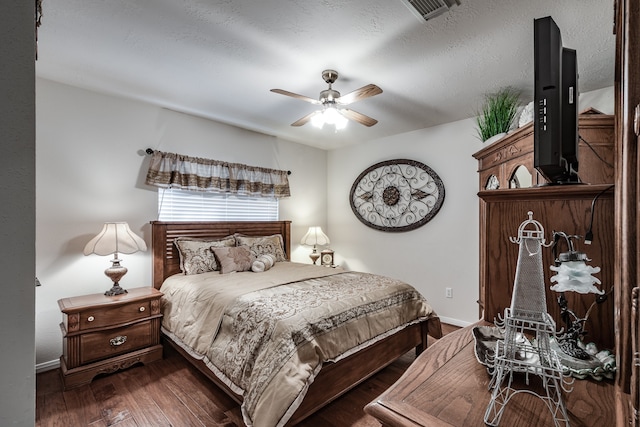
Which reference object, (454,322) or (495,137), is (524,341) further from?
(454,322)

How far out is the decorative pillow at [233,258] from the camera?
3.11 m

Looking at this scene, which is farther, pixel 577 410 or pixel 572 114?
pixel 572 114

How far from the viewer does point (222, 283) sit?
8.57 ft

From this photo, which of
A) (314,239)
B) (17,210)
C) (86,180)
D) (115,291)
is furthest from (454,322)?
(86,180)

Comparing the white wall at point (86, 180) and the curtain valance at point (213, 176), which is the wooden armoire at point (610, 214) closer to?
the curtain valance at point (213, 176)

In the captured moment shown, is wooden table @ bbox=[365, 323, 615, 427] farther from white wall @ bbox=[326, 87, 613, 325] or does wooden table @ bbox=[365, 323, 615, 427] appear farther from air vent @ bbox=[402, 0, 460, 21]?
white wall @ bbox=[326, 87, 613, 325]

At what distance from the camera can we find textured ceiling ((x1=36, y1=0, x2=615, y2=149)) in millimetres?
1751

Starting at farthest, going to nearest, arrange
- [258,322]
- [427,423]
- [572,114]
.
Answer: [258,322] → [572,114] → [427,423]

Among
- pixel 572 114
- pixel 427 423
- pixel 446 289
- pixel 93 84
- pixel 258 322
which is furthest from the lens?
pixel 446 289

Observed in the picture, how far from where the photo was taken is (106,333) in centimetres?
246

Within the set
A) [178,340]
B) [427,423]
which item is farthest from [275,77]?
[427,423]

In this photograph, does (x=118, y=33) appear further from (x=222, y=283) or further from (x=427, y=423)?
(x=427, y=423)

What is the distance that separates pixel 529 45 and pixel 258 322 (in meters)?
2.62

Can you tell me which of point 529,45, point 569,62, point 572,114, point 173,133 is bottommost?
point 572,114
